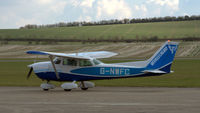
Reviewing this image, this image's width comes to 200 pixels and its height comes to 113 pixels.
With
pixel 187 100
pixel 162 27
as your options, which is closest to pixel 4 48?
pixel 162 27

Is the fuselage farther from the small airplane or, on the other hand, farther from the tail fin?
the tail fin

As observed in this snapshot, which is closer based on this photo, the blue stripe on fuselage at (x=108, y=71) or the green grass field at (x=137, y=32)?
the blue stripe on fuselage at (x=108, y=71)

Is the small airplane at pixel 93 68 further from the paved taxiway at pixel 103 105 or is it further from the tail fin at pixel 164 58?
the paved taxiway at pixel 103 105

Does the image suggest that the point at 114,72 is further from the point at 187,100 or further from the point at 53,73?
the point at 187,100

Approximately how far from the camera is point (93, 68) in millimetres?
19156

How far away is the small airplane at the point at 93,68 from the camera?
1820 cm

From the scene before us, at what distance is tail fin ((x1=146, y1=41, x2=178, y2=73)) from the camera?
18.0m

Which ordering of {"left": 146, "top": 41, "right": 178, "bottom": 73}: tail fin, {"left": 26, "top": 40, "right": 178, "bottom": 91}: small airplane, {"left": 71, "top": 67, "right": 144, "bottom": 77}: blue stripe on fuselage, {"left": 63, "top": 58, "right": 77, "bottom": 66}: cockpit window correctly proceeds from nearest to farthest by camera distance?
{"left": 146, "top": 41, "right": 178, "bottom": 73}: tail fin
{"left": 26, "top": 40, "right": 178, "bottom": 91}: small airplane
{"left": 71, "top": 67, "right": 144, "bottom": 77}: blue stripe on fuselage
{"left": 63, "top": 58, "right": 77, "bottom": 66}: cockpit window

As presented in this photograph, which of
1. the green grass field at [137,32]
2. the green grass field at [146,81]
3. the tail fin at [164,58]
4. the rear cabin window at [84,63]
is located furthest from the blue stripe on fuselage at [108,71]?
the green grass field at [137,32]

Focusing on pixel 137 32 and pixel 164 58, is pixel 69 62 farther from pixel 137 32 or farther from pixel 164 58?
pixel 137 32

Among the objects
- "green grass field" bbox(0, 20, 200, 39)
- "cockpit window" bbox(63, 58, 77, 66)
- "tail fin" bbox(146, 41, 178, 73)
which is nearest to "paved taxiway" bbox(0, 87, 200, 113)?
"tail fin" bbox(146, 41, 178, 73)

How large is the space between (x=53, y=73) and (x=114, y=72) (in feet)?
10.4

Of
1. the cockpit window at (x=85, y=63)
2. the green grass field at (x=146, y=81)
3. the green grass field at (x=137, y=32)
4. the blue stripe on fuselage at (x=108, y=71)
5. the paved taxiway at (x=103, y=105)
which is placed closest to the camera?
the paved taxiway at (x=103, y=105)

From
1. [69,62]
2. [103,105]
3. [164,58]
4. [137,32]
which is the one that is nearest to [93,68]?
[69,62]
